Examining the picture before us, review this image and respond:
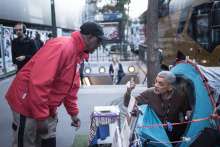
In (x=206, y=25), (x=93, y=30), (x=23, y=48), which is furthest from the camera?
(x=206, y=25)

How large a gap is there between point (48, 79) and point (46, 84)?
46 millimetres

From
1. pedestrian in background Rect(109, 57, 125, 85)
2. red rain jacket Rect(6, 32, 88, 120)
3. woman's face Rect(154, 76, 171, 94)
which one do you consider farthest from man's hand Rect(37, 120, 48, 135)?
pedestrian in background Rect(109, 57, 125, 85)

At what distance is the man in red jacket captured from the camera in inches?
141

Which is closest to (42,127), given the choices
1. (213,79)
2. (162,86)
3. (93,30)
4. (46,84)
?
(46,84)

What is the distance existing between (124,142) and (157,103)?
1.37 meters

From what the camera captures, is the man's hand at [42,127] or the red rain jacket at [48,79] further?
the man's hand at [42,127]

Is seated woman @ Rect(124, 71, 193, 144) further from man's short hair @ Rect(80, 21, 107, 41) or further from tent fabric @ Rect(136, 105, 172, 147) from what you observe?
man's short hair @ Rect(80, 21, 107, 41)

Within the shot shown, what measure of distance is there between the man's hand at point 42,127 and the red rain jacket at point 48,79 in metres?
0.10

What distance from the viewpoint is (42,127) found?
396cm

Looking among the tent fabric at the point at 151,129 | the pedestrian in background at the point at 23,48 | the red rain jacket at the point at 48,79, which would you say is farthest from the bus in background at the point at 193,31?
the red rain jacket at the point at 48,79

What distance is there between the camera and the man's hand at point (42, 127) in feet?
12.8

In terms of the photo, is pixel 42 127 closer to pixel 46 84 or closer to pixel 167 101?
pixel 46 84

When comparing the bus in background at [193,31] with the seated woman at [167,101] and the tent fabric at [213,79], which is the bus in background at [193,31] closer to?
the tent fabric at [213,79]

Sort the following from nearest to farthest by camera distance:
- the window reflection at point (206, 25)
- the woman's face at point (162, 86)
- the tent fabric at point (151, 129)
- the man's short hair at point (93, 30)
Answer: the man's short hair at point (93, 30) < the tent fabric at point (151, 129) < the woman's face at point (162, 86) < the window reflection at point (206, 25)
